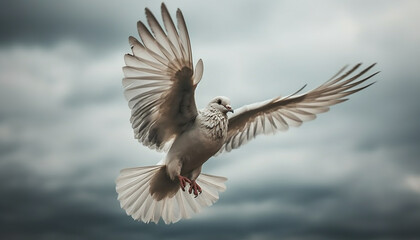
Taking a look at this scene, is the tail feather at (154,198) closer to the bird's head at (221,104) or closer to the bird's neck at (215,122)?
the bird's neck at (215,122)

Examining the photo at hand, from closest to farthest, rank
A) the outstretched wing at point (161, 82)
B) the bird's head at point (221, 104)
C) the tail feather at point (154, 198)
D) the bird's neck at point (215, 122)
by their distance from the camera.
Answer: the outstretched wing at point (161, 82)
the bird's neck at point (215, 122)
the bird's head at point (221, 104)
the tail feather at point (154, 198)

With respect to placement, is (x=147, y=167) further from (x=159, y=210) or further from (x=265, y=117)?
(x=265, y=117)

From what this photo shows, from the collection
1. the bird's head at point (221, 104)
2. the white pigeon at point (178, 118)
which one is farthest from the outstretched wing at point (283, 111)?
the bird's head at point (221, 104)

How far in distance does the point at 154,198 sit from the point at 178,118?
2.22m

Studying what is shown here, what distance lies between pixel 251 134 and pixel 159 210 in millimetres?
2574

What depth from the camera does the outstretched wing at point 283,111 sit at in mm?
11425

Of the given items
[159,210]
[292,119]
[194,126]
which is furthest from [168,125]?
[292,119]

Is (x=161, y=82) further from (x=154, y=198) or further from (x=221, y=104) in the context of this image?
(x=154, y=198)

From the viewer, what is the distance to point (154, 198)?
1140cm

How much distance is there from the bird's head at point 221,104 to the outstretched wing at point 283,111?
134 cm

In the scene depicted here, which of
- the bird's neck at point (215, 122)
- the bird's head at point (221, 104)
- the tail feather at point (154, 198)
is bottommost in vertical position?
the tail feather at point (154, 198)

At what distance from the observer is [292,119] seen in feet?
40.2

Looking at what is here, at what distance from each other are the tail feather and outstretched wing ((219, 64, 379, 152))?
37.8 inches

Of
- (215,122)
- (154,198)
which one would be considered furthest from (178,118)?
(154,198)
